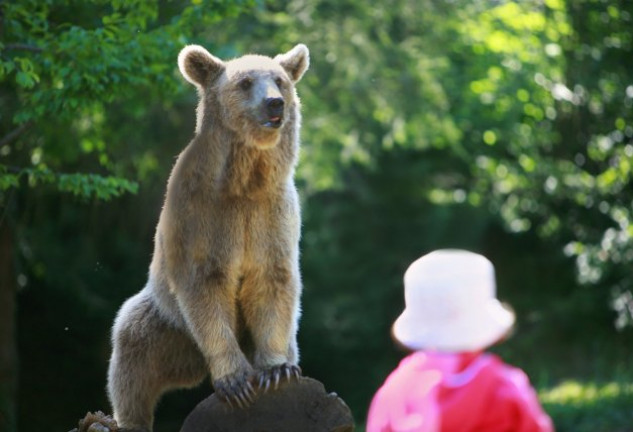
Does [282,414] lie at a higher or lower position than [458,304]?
lower

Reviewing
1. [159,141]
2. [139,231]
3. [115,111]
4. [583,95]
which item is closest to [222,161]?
[115,111]

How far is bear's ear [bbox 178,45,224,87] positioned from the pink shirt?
→ 270 centimetres

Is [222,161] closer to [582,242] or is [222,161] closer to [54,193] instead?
[54,193]

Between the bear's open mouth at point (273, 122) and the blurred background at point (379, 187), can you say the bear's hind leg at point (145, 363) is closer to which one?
the bear's open mouth at point (273, 122)

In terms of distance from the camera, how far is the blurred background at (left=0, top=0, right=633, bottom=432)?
1240cm

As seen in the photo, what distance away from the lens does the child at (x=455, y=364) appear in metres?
3.22

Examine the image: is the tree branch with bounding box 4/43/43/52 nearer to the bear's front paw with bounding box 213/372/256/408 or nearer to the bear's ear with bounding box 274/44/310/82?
the bear's ear with bounding box 274/44/310/82

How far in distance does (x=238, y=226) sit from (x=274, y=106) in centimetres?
62

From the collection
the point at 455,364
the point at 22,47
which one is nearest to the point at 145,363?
the point at 455,364

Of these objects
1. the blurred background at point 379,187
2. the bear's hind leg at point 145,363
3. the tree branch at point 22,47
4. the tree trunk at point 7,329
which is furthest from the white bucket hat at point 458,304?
the tree trunk at point 7,329

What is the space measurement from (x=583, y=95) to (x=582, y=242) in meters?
2.89

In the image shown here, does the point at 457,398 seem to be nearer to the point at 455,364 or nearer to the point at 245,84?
the point at 455,364

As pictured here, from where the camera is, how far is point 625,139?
709 inches

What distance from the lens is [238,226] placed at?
5.52 meters
